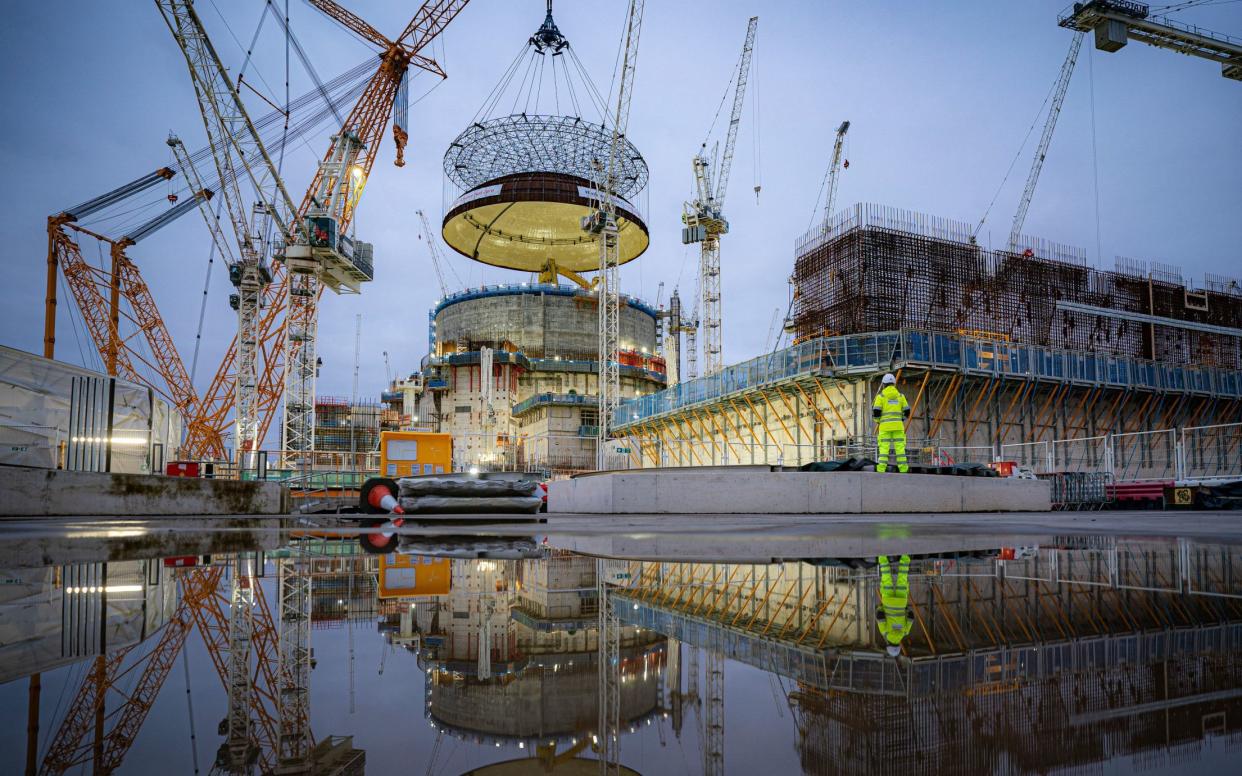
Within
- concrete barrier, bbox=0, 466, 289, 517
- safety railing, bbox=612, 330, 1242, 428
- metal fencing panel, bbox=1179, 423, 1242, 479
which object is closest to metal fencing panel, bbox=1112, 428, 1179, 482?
safety railing, bbox=612, 330, 1242, 428

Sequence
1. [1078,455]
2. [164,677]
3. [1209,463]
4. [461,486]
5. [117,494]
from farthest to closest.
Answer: [1078,455] < [1209,463] < [461,486] < [117,494] < [164,677]

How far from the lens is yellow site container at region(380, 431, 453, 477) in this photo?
28875mm

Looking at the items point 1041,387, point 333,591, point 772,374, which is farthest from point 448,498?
point 1041,387

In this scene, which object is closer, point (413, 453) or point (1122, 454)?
point (413, 453)

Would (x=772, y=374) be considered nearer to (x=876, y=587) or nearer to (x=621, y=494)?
(x=621, y=494)

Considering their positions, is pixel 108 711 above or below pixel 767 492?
above

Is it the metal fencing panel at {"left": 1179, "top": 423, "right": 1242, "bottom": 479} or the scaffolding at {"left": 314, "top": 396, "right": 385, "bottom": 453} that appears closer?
the metal fencing panel at {"left": 1179, "top": 423, "right": 1242, "bottom": 479}

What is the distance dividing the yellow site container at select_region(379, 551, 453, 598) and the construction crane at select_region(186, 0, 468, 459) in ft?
113

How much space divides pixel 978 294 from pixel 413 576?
1488 inches

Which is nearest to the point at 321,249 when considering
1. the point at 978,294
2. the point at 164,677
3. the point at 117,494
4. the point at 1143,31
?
the point at 117,494

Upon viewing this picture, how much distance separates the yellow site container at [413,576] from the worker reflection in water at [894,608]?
192cm

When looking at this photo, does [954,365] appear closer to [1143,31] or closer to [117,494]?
[117,494]

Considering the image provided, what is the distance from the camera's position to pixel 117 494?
430 inches

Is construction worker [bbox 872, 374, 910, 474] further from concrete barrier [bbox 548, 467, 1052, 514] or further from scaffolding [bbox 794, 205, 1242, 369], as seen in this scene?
scaffolding [bbox 794, 205, 1242, 369]
